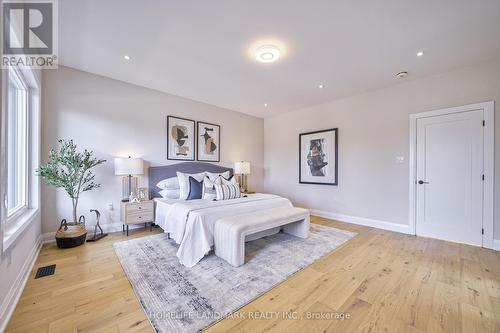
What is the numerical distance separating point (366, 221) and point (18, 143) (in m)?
5.72

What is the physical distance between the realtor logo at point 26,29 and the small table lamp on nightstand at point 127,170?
1.56 meters

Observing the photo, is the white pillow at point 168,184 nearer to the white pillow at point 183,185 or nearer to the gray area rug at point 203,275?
the white pillow at point 183,185

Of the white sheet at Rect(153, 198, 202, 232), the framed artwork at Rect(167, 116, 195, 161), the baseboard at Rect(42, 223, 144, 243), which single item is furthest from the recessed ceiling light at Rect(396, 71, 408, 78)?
the baseboard at Rect(42, 223, 144, 243)

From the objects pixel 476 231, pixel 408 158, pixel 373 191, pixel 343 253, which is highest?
pixel 408 158

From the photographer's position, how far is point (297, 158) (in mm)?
5320

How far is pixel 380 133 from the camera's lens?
13.0 ft

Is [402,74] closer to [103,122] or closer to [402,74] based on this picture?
[402,74]

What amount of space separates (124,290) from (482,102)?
206 inches

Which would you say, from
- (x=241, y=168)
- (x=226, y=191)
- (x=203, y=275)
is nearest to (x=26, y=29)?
(x=226, y=191)

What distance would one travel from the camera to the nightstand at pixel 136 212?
10.9ft

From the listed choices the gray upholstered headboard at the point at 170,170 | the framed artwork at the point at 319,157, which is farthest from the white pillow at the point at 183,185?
the framed artwork at the point at 319,157

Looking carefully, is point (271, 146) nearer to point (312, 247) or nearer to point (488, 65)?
point (312, 247)

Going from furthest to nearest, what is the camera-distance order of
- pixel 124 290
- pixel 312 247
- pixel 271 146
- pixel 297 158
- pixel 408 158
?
pixel 271 146 → pixel 297 158 → pixel 408 158 → pixel 312 247 → pixel 124 290

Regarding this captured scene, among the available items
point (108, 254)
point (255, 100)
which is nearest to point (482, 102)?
point (255, 100)
